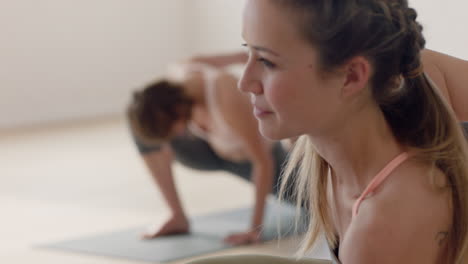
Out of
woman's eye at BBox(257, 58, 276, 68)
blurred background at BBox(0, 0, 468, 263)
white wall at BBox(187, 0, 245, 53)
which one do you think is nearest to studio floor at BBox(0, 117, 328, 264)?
blurred background at BBox(0, 0, 468, 263)

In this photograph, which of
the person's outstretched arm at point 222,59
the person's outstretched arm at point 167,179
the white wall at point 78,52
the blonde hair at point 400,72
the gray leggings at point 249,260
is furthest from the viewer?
the white wall at point 78,52

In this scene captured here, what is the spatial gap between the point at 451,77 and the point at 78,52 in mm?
4274

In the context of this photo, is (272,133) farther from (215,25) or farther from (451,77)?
(215,25)

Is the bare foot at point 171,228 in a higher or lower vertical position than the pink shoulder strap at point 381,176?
lower

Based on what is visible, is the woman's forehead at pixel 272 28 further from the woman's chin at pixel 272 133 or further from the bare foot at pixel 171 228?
the bare foot at pixel 171 228

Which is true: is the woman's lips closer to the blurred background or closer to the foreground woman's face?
the foreground woman's face

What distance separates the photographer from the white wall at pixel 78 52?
4.88 meters

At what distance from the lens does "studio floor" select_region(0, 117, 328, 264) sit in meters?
2.70

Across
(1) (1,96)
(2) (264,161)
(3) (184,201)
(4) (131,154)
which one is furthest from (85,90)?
(2) (264,161)

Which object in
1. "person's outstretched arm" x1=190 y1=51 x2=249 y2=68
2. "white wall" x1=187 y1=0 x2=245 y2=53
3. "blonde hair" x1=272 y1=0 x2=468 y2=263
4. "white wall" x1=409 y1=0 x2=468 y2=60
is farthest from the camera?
"white wall" x1=187 y1=0 x2=245 y2=53

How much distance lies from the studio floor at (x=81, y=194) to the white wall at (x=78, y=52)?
48 cm

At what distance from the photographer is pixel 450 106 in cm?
104

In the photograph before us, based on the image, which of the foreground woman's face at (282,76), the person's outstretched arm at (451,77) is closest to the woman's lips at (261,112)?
the foreground woman's face at (282,76)

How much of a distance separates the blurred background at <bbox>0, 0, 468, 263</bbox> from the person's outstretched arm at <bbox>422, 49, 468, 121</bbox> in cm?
177
